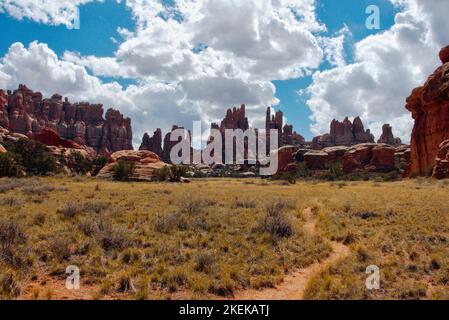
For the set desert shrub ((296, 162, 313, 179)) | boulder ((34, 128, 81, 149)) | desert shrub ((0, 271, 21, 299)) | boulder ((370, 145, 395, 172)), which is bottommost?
desert shrub ((0, 271, 21, 299))

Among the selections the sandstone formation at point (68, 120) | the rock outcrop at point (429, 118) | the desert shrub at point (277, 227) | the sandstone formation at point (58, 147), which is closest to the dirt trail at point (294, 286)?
the desert shrub at point (277, 227)

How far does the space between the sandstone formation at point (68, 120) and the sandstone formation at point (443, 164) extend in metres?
146

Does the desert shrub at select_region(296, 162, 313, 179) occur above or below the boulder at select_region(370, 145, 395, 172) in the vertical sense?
below

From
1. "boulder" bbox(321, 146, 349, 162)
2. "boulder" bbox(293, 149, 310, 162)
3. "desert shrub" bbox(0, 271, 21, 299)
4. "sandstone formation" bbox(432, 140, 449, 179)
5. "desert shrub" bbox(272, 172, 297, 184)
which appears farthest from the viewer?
"boulder" bbox(293, 149, 310, 162)

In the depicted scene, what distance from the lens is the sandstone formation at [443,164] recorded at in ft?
149

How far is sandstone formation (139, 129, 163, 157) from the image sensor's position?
191625 mm

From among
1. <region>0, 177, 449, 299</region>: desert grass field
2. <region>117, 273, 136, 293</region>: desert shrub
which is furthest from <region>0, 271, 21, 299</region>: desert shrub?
<region>117, 273, 136, 293</region>: desert shrub

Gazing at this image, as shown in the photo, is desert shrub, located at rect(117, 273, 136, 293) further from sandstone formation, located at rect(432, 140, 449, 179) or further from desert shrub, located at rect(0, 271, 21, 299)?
sandstone formation, located at rect(432, 140, 449, 179)

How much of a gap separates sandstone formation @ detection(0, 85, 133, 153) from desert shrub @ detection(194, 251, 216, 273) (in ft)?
506

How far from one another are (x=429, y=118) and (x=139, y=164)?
52.1 meters

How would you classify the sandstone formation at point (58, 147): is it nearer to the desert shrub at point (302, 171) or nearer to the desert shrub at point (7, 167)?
the desert shrub at point (7, 167)

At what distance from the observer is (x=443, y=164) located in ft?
152
